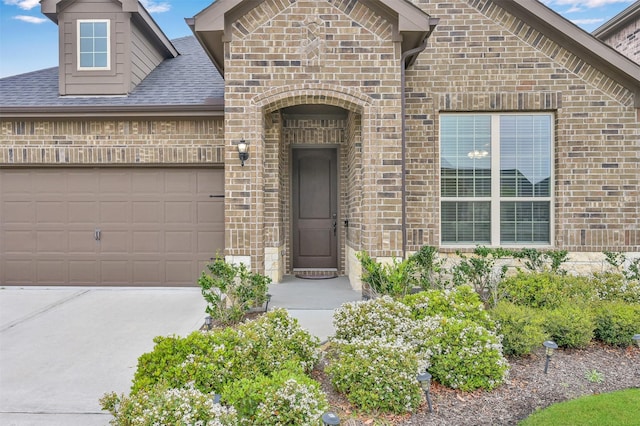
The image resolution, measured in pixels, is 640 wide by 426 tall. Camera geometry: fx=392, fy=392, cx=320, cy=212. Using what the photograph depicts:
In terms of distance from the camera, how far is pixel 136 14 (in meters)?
7.54

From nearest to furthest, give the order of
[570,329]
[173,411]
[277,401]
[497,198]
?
[173,411], [277,401], [570,329], [497,198]

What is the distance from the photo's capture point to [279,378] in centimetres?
253

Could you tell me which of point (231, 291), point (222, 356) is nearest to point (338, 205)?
point (231, 291)

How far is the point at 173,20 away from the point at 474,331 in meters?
14.8

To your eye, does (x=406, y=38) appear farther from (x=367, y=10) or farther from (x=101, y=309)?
(x=101, y=309)

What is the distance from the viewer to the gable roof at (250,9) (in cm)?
543

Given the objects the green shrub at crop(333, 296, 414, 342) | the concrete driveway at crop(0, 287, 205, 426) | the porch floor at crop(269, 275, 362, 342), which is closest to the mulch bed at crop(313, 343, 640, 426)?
the green shrub at crop(333, 296, 414, 342)

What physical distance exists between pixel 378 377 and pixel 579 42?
20.6 ft

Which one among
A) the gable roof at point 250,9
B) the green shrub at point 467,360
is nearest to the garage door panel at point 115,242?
the gable roof at point 250,9

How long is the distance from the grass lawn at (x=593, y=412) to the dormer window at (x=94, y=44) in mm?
8351

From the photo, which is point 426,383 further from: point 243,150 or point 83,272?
point 83,272

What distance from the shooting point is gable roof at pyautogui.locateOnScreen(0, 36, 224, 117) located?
22.0 feet

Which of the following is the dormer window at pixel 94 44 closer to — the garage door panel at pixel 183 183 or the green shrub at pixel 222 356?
the garage door panel at pixel 183 183

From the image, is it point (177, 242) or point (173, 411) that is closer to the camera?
point (173, 411)
